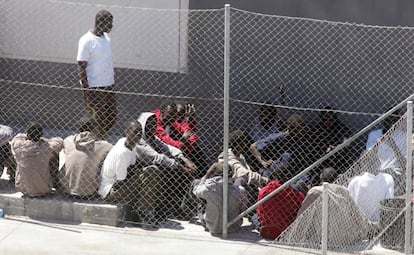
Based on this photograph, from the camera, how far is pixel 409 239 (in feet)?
35.8

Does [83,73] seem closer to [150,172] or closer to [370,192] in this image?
[150,172]

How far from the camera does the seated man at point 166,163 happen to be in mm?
11922

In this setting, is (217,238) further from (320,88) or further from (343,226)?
(320,88)

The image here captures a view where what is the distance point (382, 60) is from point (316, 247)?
2.91 meters

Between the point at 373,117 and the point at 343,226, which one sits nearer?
the point at 343,226

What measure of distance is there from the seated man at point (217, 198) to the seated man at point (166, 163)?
1.32ft

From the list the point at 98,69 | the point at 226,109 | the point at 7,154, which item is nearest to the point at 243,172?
the point at 226,109

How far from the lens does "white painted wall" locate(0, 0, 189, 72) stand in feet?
44.1

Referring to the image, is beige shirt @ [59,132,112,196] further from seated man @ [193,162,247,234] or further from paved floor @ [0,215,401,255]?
seated man @ [193,162,247,234]

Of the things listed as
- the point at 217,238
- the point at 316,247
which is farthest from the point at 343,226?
the point at 217,238

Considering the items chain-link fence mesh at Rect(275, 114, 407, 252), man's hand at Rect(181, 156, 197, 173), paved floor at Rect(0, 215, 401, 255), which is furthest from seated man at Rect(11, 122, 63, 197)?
chain-link fence mesh at Rect(275, 114, 407, 252)

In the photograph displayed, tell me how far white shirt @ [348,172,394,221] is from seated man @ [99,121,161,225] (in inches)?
80.0

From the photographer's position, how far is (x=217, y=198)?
1151cm

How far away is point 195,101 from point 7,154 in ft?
7.90
